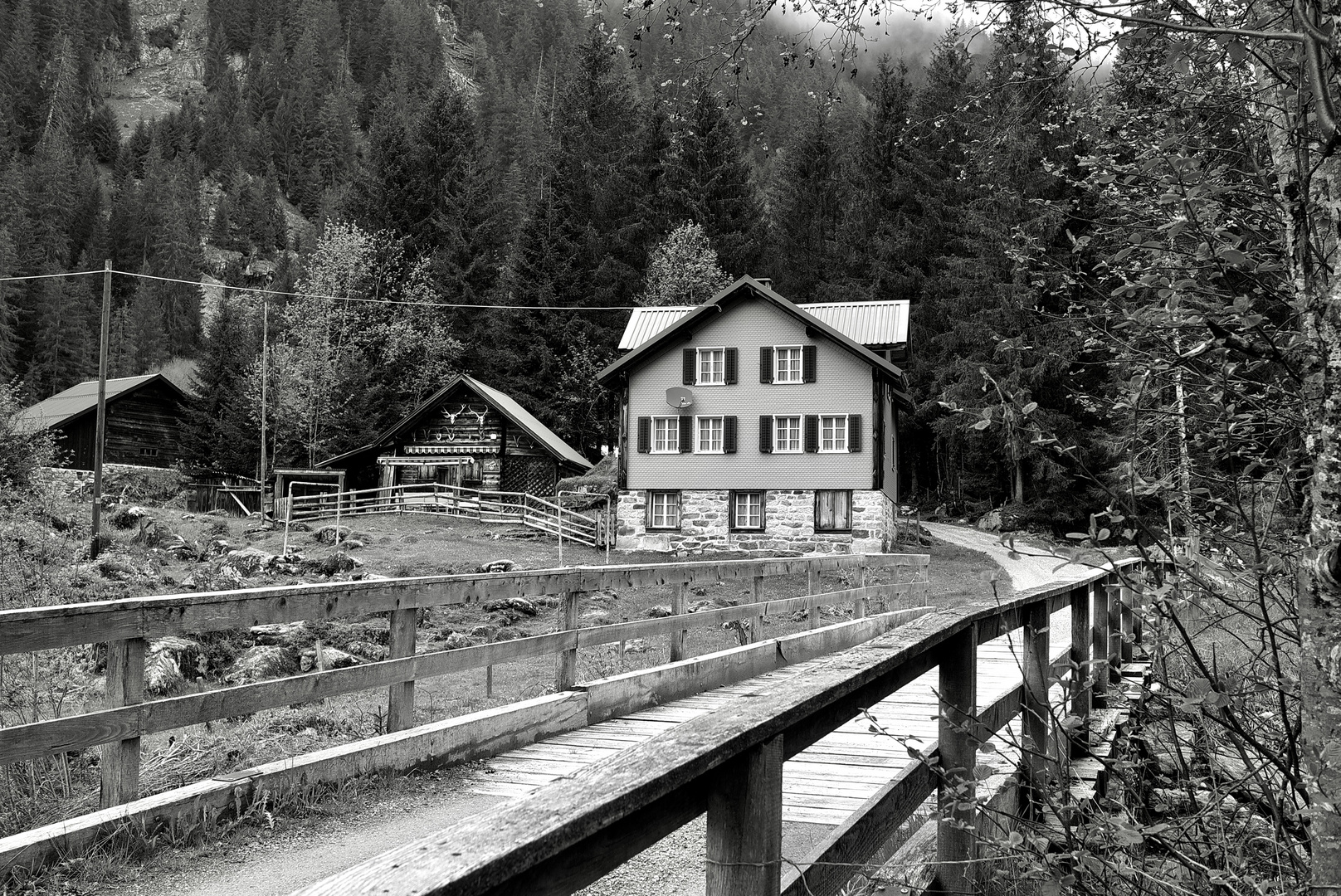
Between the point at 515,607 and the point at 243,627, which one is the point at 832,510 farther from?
the point at 243,627

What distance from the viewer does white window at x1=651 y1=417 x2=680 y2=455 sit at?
1441 inches

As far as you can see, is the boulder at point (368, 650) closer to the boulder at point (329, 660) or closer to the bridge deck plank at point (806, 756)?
the boulder at point (329, 660)

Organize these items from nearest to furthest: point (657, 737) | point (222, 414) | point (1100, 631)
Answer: point (657, 737) → point (1100, 631) → point (222, 414)

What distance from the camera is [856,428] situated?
3488 centimetres

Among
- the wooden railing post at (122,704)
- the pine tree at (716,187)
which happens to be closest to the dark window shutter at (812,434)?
the pine tree at (716,187)

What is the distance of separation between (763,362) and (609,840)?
113ft

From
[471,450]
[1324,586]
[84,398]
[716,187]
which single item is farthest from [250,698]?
[716,187]

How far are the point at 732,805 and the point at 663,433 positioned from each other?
34731 mm

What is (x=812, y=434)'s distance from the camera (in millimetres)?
35344

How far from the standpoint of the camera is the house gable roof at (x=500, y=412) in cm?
4319

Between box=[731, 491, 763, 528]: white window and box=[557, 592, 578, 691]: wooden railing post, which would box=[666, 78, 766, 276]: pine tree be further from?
box=[557, 592, 578, 691]: wooden railing post

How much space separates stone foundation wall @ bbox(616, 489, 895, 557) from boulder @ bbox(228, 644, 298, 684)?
73.5 feet

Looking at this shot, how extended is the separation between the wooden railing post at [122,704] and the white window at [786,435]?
1243 inches

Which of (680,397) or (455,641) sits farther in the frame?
(680,397)
